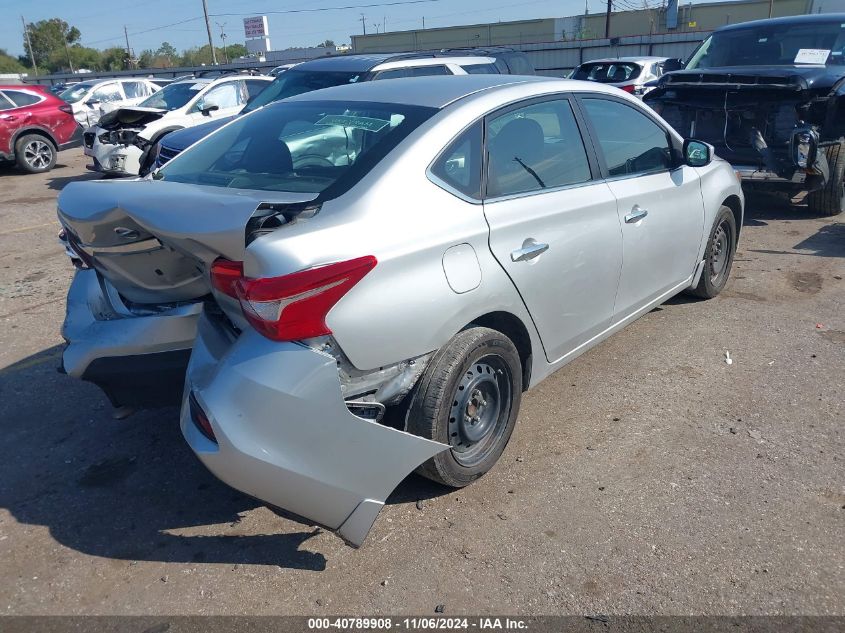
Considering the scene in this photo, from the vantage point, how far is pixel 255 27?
84500 millimetres

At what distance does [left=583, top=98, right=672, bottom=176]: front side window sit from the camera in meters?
4.03

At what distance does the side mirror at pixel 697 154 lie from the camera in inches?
182

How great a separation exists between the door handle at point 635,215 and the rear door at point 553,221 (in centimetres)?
13

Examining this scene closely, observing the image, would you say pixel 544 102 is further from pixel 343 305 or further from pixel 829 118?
pixel 829 118

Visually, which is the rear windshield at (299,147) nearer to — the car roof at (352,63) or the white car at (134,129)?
the car roof at (352,63)

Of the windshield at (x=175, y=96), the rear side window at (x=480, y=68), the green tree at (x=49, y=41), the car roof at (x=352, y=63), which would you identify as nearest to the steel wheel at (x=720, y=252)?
the car roof at (x=352, y=63)

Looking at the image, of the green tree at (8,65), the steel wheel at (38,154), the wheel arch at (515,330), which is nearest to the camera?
the wheel arch at (515,330)

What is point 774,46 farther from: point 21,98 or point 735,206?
point 21,98

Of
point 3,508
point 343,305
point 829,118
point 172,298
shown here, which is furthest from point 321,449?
Result: point 829,118

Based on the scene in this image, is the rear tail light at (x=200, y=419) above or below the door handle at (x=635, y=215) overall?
below

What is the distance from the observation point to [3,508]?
327cm

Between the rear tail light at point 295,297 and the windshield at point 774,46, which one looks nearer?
the rear tail light at point 295,297

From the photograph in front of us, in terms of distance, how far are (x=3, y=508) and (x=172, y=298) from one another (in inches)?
49.7

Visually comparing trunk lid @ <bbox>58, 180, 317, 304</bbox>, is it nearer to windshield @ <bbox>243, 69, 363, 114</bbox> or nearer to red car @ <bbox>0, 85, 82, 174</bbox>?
windshield @ <bbox>243, 69, 363, 114</bbox>
